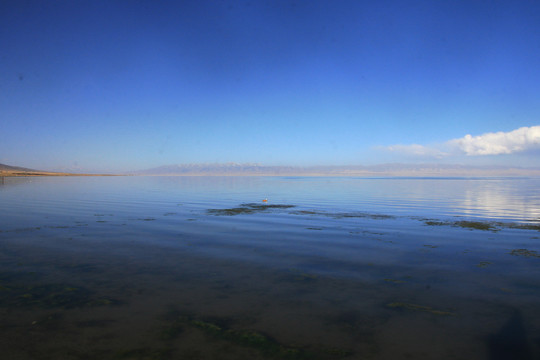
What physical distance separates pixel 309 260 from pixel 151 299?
506cm

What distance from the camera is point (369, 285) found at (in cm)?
812

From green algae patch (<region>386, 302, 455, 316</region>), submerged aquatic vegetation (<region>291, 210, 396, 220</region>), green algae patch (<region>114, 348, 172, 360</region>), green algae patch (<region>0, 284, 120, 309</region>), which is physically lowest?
green algae patch (<region>114, 348, 172, 360</region>)

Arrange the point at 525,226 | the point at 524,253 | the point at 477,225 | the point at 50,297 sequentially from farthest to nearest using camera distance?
the point at 477,225, the point at 525,226, the point at 524,253, the point at 50,297

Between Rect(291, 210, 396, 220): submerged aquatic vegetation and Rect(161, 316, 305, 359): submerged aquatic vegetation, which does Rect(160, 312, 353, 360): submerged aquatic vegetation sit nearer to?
Rect(161, 316, 305, 359): submerged aquatic vegetation

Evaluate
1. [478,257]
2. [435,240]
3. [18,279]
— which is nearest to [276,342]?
[18,279]

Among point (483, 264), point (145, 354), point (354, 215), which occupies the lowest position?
point (145, 354)

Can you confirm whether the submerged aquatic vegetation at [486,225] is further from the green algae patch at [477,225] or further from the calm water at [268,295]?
the calm water at [268,295]

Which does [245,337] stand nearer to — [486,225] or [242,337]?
[242,337]

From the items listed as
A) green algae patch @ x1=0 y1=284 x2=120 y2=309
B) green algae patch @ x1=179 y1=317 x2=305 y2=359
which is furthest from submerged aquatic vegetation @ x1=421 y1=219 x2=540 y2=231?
green algae patch @ x1=0 y1=284 x2=120 y2=309

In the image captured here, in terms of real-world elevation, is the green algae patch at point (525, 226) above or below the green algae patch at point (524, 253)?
above

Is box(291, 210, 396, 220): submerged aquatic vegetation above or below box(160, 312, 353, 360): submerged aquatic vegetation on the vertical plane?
above

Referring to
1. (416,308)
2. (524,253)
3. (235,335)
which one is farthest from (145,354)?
(524,253)

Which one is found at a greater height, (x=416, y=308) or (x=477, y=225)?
(x=477, y=225)

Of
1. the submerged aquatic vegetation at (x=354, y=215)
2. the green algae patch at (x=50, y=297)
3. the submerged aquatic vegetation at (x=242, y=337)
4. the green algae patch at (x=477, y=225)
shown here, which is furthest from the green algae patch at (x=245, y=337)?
the submerged aquatic vegetation at (x=354, y=215)
